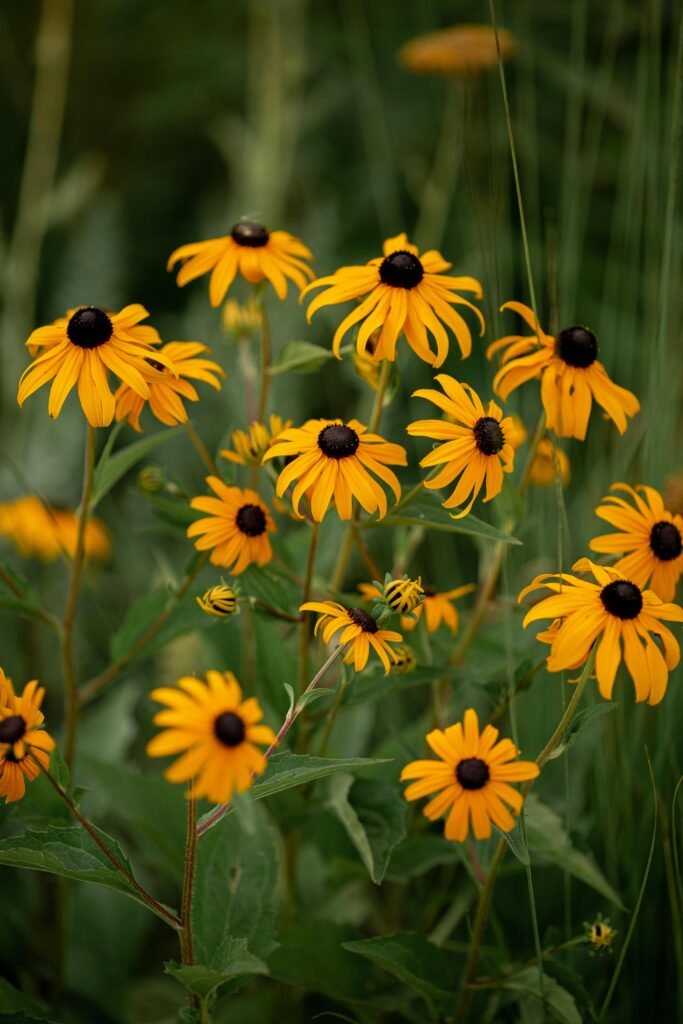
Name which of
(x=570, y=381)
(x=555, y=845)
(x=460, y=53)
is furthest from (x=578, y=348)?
(x=460, y=53)

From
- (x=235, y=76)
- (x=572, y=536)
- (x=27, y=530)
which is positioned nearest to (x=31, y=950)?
(x=27, y=530)

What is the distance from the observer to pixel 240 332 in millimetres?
800

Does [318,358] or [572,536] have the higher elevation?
[318,358]

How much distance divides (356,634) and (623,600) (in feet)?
0.47

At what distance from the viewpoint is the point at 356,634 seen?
1.81 feet

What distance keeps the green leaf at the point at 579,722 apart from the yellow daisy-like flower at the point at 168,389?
29cm

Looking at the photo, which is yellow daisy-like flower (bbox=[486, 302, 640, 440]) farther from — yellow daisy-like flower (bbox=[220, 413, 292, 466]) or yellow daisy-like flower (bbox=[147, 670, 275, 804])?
yellow daisy-like flower (bbox=[147, 670, 275, 804])

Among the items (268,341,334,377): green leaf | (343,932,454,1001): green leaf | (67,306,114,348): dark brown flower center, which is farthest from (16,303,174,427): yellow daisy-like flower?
(343,932,454,1001): green leaf

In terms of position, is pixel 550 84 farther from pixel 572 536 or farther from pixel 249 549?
pixel 249 549

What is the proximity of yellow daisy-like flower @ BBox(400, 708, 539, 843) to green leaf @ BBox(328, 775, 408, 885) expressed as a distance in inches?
2.8

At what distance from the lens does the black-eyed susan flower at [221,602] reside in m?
0.58

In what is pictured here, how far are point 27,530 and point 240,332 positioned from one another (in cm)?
45

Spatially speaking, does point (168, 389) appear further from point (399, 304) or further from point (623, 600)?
point (623, 600)

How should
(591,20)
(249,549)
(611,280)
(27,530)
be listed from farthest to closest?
(591,20)
(611,280)
(27,530)
(249,549)
